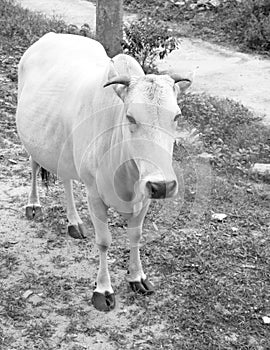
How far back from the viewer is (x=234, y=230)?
5141 millimetres

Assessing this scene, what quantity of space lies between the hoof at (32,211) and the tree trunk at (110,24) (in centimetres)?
398

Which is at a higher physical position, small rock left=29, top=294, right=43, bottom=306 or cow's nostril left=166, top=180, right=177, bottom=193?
cow's nostril left=166, top=180, right=177, bottom=193

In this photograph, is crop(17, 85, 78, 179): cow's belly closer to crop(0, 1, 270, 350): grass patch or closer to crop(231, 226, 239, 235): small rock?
crop(0, 1, 270, 350): grass patch

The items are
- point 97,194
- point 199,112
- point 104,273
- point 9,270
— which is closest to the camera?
point 97,194

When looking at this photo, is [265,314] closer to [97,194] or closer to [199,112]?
[97,194]

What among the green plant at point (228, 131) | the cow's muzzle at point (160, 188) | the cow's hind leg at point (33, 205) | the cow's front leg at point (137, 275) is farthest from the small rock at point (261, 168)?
the cow's muzzle at point (160, 188)

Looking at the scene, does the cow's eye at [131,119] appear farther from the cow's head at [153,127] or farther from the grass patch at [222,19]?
the grass patch at [222,19]

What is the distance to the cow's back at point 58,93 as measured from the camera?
13.4 feet

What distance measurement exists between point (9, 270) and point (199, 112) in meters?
3.95

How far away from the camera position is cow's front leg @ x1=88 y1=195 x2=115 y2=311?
3990mm

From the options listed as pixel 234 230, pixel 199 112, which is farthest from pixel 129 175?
pixel 199 112

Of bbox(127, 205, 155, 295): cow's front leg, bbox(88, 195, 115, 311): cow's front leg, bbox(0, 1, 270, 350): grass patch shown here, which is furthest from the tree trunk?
bbox(88, 195, 115, 311): cow's front leg

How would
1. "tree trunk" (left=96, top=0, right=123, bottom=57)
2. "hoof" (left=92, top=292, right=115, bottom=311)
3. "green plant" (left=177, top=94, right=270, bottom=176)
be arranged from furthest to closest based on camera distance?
"tree trunk" (left=96, top=0, right=123, bottom=57), "green plant" (left=177, top=94, right=270, bottom=176), "hoof" (left=92, top=292, right=115, bottom=311)

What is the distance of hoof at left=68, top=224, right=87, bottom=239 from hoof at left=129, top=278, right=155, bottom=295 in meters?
0.82
